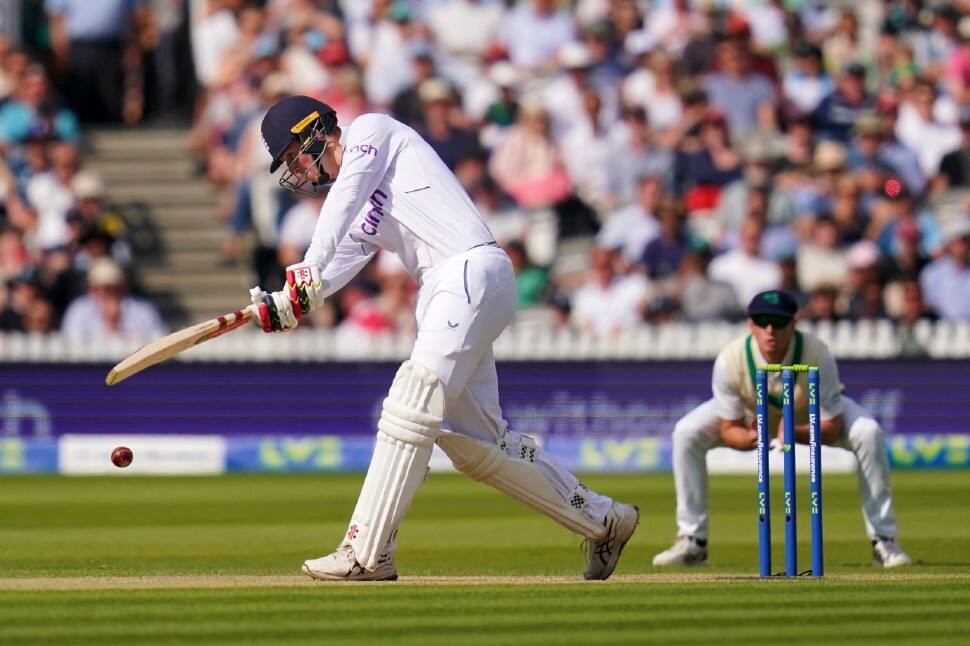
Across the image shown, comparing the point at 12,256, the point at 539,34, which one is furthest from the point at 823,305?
the point at 12,256

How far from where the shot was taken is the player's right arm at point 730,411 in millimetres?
9055

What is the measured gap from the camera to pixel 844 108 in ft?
57.9

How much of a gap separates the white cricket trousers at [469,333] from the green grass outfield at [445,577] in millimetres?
592

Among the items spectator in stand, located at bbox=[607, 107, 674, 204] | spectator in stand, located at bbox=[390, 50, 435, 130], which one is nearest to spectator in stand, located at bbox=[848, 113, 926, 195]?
spectator in stand, located at bbox=[607, 107, 674, 204]

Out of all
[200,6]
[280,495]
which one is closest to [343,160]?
[280,495]

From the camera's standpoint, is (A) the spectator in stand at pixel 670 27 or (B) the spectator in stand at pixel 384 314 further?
(A) the spectator in stand at pixel 670 27

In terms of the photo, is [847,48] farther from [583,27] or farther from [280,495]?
[280,495]

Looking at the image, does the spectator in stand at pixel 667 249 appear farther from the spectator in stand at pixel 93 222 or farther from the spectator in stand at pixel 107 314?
the spectator in stand at pixel 93 222

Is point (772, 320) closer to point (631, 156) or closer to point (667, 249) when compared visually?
point (667, 249)

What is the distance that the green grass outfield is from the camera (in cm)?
614

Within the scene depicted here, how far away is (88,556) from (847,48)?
36.7 ft

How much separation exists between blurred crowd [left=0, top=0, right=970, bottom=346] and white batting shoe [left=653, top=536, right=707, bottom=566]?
6.46 meters

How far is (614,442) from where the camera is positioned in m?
15.4

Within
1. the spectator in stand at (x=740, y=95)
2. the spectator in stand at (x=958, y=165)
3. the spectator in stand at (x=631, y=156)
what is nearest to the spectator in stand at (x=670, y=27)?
the spectator in stand at (x=740, y=95)
